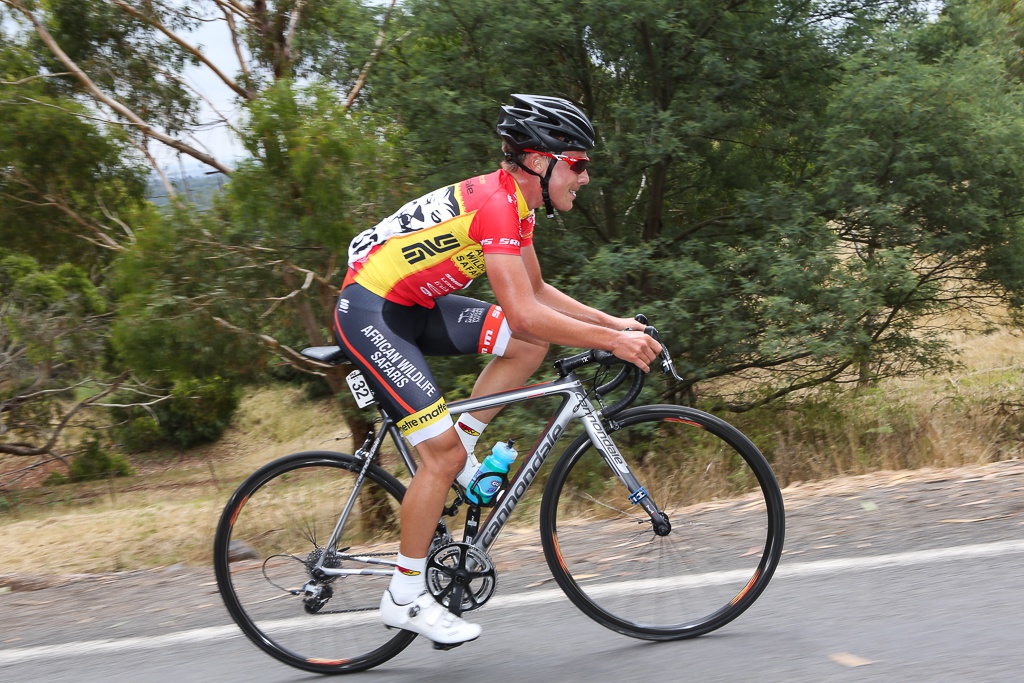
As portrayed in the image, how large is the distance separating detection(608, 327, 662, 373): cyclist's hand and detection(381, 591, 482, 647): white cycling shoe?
1.10 metres

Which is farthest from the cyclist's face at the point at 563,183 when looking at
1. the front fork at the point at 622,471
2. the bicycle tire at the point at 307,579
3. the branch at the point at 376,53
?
the branch at the point at 376,53

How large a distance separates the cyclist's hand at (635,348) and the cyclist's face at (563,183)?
519 mm

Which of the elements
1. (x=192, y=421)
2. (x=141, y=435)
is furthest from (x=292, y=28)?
(x=141, y=435)

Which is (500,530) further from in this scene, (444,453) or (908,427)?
(908,427)

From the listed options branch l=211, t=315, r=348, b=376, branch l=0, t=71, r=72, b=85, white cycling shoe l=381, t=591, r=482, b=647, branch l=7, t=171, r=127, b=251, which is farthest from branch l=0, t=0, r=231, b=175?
white cycling shoe l=381, t=591, r=482, b=647

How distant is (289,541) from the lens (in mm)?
3602

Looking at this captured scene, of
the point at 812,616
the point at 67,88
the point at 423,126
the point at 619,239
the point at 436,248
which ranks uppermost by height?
the point at 67,88

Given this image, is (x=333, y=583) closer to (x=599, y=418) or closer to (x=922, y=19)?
(x=599, y=418)

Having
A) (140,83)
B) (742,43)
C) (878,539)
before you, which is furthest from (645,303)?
(140,83)

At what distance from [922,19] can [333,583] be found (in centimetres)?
1010

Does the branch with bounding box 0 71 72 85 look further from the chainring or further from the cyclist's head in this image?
the chainring

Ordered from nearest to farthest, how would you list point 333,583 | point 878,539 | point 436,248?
point 436,248
point 333,583
point 878,539

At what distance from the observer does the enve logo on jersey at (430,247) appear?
3209 mm

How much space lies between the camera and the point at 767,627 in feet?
11.1
